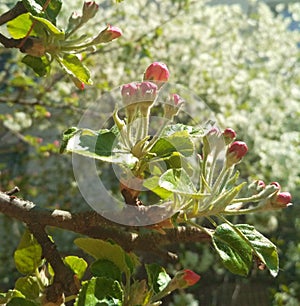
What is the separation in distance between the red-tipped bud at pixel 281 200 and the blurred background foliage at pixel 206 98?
113 inches

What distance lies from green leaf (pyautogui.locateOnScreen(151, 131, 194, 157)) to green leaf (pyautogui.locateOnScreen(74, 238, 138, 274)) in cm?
12

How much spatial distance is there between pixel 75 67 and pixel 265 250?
1.05 feet

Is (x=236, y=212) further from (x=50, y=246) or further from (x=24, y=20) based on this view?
(x=24, y=20)

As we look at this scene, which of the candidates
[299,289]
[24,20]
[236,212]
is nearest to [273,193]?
[236,212]

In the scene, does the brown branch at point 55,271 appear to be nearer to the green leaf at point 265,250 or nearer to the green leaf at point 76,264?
the green leaf at point 76,264

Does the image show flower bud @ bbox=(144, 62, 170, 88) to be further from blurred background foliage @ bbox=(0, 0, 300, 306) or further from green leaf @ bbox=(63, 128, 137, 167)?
blurred background foliage @ bbox=(0, 0, 300, 306)

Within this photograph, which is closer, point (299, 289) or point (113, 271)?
point (113, 271)

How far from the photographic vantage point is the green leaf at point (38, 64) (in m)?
0.83

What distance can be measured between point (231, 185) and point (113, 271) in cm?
15

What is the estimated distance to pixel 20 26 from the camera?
79 centimetres

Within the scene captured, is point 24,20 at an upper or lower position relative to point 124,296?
upper

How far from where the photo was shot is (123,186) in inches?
26.4

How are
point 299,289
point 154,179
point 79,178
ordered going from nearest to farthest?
point 154,179
point 79,178
point 299,289

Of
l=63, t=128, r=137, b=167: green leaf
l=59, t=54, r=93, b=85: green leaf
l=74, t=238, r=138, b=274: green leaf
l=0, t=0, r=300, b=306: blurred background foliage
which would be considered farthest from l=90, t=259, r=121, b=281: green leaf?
l=0, t=0, r=300, b=306: blurred background foliage
